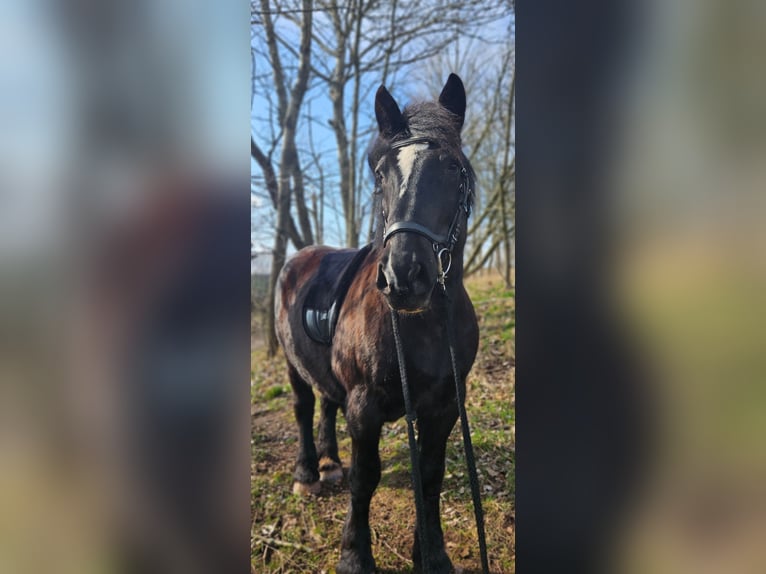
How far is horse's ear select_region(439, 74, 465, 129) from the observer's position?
157 cm

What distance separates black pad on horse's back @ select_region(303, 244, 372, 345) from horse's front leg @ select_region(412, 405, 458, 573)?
58cm

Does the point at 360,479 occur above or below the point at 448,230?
below

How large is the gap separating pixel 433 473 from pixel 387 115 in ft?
4.60

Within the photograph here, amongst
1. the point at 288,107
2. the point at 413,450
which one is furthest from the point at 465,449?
the point at 288,107

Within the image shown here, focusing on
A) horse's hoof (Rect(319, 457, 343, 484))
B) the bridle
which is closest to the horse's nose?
the bridle

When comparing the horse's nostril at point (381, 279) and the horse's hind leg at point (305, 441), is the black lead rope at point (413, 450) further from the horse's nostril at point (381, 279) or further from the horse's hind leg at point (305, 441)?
the horse's hind leg at point (305, 441)

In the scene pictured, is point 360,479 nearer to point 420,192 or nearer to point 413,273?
point 413,273

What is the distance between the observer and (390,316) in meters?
1.61
